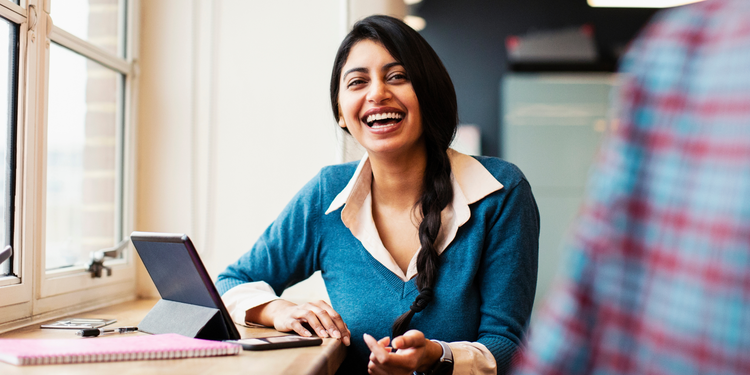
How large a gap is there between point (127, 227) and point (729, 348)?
1951mm

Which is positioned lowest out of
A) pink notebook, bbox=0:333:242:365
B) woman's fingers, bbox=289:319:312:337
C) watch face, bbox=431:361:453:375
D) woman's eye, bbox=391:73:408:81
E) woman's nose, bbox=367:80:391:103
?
watch face, bbox=431:361:453:375

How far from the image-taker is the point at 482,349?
117cm

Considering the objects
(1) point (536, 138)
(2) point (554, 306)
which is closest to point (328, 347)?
(2) point (554, 306)

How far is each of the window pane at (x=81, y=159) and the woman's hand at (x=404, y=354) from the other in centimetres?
105

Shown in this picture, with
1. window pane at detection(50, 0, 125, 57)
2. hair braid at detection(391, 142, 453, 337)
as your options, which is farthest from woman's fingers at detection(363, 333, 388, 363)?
window pane at detection(50, 0, 125, 57)

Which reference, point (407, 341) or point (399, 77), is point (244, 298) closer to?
point (407, 341)

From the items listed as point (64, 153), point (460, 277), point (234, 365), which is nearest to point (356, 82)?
point (460, 277)

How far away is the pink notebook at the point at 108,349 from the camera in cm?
88

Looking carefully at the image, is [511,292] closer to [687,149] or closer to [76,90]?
[687,149]

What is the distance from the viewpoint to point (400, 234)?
4.73 ft

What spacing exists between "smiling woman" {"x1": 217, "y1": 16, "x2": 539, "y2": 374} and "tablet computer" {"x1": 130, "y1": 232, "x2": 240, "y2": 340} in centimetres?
18

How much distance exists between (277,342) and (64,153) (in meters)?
1.03

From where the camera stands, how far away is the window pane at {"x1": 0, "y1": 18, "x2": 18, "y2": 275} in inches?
54.1

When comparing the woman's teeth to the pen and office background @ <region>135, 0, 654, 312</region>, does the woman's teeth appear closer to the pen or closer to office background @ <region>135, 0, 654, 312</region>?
office background @ <region>135, 0, 654, 312</region>
